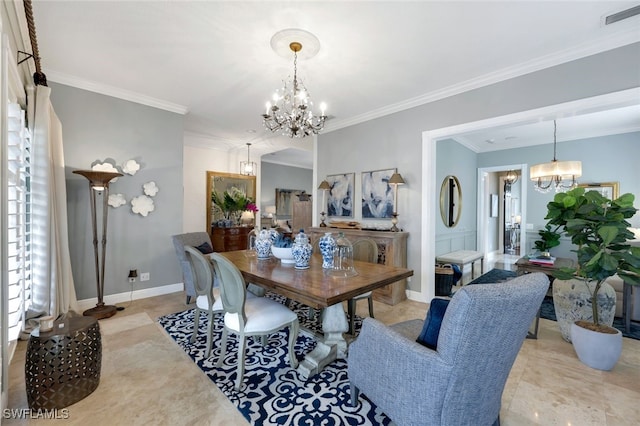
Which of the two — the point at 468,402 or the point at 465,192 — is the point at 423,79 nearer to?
the point at 468,402

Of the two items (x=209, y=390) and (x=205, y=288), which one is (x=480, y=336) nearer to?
(x=209, y=390)

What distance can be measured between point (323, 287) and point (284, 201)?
7.53m

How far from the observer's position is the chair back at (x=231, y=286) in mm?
1836

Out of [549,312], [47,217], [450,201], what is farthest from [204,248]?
[450,201]

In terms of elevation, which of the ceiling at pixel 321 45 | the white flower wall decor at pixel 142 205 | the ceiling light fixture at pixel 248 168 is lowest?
the white flower wall decor at pixel 142 205

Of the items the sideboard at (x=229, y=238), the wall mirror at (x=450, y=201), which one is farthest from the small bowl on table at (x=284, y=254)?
the sideboard at (x=229, y=238)

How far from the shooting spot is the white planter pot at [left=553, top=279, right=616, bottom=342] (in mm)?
2496

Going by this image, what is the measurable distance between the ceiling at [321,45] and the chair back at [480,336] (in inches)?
83.5

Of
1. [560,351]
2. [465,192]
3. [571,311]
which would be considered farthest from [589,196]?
[465,192]

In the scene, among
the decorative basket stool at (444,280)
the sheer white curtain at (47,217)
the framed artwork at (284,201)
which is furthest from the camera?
the framed artwork at (284,201)

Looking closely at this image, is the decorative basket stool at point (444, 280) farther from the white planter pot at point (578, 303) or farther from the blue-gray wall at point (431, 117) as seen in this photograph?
the white planter pot at point (578, 303)

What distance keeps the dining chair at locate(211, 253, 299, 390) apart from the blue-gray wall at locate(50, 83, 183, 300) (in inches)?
94.2

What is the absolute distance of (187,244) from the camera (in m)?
3.57

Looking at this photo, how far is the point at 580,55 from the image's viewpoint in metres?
2.60
